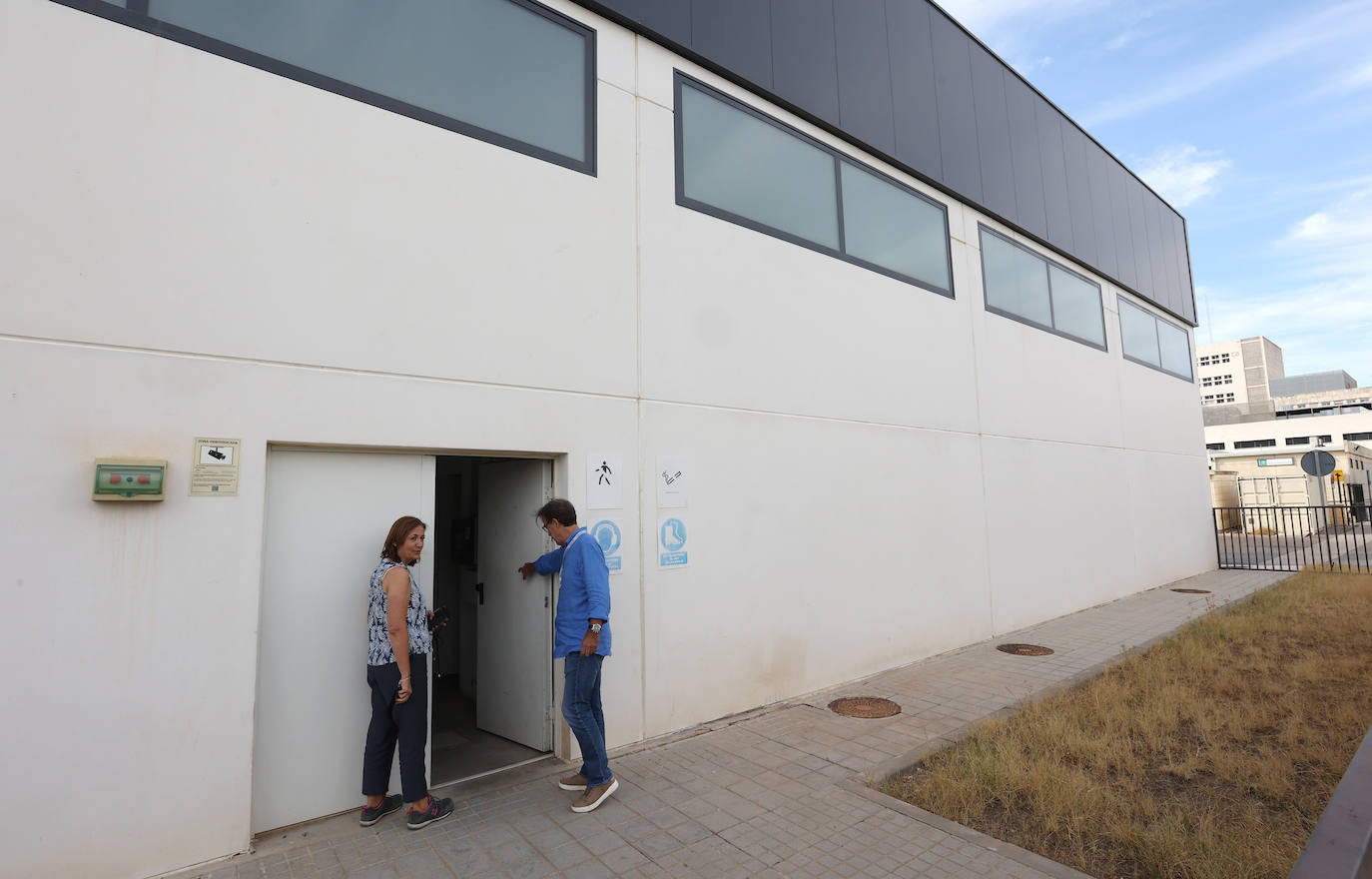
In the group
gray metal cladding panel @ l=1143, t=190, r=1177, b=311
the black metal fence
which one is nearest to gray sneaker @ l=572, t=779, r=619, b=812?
gray metal cladding panel @ l=1143, t=190, r=1177, b=311

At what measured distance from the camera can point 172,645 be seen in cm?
361

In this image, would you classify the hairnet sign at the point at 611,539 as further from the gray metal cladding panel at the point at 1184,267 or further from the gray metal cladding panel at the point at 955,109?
the gray metal cladding panel at the point at 1184,267

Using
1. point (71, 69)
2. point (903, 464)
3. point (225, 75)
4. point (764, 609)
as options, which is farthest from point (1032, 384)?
point (71, 69)

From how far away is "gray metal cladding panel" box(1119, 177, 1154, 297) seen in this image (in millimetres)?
14625

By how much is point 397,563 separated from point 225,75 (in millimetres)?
3051

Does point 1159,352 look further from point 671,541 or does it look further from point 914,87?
point 671,541

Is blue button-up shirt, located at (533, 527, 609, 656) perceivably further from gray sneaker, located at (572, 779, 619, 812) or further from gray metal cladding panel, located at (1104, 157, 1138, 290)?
gray metal cladding panel, located at (1104, 157, 1138, 290)

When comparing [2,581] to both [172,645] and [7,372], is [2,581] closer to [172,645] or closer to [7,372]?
[172,645]

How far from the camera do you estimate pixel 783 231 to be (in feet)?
23.2

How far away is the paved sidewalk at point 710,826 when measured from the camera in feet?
11.8

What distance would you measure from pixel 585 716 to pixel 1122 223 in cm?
1531

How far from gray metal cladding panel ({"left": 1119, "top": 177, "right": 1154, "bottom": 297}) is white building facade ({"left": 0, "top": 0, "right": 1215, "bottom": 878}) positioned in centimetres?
823

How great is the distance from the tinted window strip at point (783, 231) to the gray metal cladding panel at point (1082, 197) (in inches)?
190

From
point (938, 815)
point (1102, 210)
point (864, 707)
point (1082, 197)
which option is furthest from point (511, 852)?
point (1102, 210)
